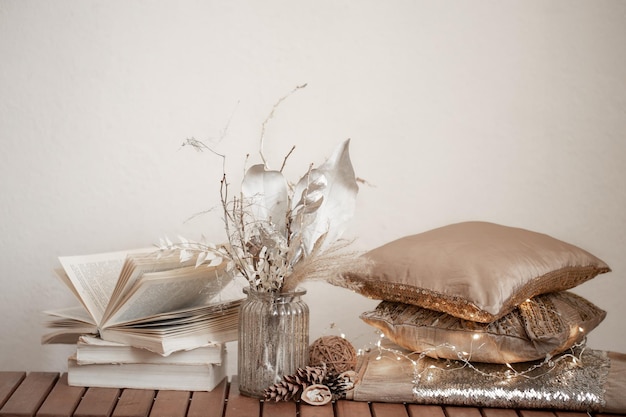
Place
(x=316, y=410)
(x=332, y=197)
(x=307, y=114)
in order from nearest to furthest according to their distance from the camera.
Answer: (x=316, y=410) → (x=332, y=197) → (x=307, y=114)

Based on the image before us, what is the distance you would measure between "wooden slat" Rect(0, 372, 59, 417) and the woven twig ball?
49 centimetres

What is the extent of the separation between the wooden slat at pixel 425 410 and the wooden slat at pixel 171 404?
1.27 feet

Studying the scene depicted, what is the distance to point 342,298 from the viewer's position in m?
1.76

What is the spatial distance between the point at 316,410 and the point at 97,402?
380 millimetres

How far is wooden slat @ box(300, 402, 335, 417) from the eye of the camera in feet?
3.85

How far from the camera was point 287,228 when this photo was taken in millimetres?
1233

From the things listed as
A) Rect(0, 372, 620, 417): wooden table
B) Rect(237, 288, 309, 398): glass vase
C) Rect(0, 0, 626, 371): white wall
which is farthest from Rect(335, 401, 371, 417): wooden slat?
Rect(0, 0, 626, 371): white wall

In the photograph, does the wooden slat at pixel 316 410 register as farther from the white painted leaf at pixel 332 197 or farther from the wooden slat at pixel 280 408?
the white painted leaf at pixel 332 197

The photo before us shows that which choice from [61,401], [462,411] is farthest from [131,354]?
[462,411]

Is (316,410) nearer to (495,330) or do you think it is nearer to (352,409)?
(352,409)

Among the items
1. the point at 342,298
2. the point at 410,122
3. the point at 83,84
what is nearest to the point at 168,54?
the point at 83,84

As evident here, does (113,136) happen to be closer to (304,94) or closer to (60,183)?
(60,183)

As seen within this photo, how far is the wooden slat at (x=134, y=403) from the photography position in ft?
3.82

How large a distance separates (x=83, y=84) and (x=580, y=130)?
4.00 ft
